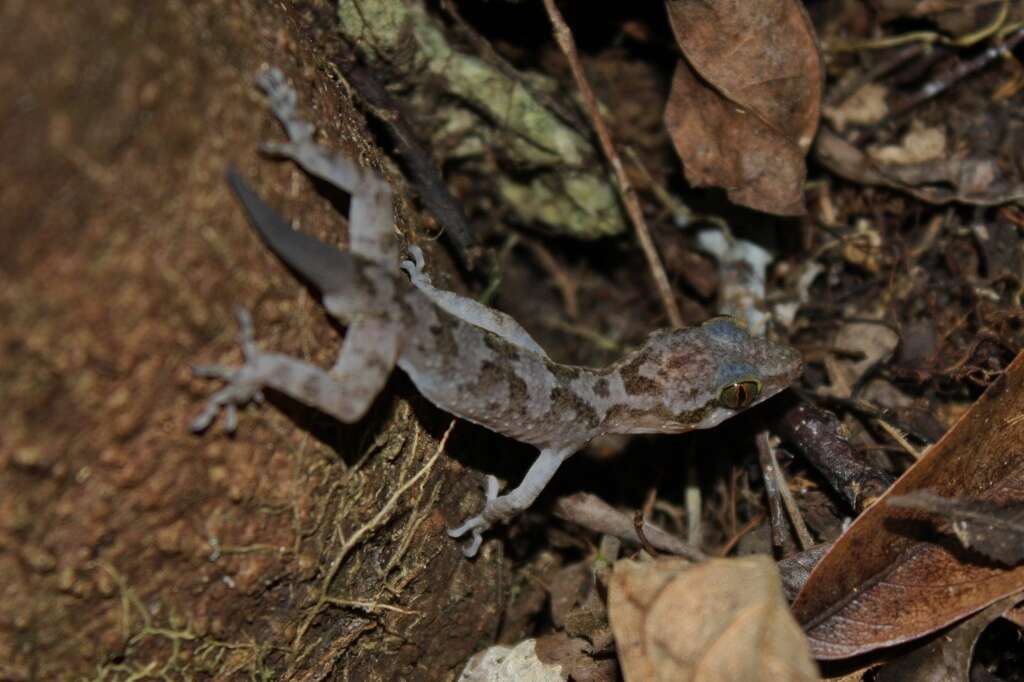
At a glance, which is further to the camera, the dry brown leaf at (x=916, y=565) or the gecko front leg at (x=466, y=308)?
the gecko front leg at (x=466, y=308)

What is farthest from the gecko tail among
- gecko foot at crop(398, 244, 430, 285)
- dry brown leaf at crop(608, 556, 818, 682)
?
dry brown leaf at crop(608, 556, 818, 682)

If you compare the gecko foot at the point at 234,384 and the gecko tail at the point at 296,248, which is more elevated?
the gecko tail at the point at 296,248

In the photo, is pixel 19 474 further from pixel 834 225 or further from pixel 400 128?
pixel 834 225

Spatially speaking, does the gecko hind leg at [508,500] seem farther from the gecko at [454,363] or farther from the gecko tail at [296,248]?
the gecko tail at [296,248]

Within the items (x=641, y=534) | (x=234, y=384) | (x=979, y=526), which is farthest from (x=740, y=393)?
(x=234, y=384)

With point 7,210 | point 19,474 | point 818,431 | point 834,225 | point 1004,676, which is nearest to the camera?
point 7,210

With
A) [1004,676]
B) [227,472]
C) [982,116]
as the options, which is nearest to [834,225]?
[982,116]

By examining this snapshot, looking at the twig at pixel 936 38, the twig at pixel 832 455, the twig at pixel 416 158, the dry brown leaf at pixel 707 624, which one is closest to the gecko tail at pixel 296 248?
the twig at pixel 416 158
